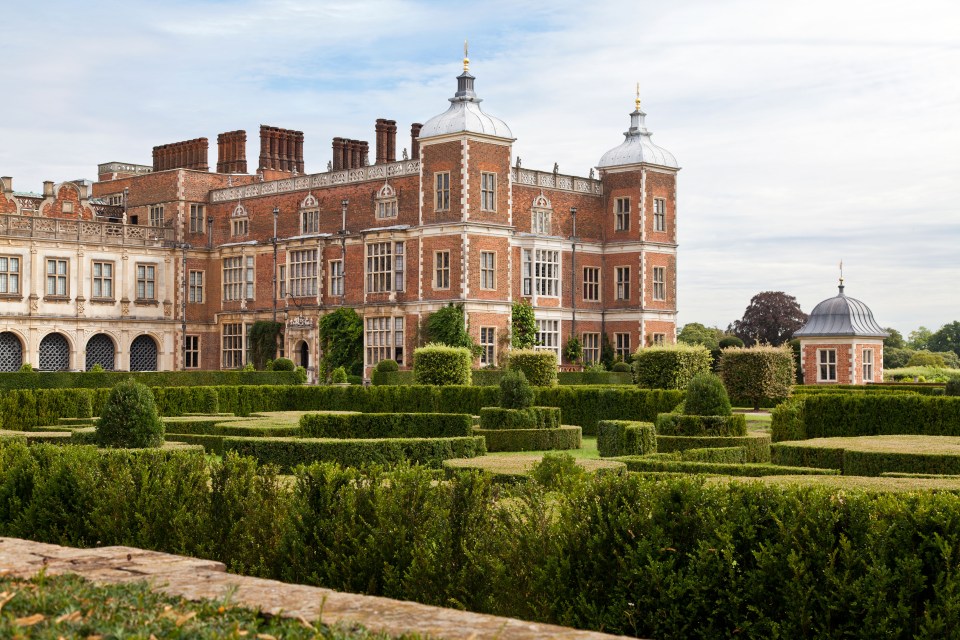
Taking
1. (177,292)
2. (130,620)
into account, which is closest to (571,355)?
(177,292)

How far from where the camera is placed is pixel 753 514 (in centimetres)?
709

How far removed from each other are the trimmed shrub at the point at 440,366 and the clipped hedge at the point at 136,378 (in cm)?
490

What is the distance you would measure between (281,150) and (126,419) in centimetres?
3634

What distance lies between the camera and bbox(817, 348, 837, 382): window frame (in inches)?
1721

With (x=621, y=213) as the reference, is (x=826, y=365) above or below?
below

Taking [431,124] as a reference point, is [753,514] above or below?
below

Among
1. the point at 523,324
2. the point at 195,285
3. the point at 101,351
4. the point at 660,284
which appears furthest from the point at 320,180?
the point at 660,284

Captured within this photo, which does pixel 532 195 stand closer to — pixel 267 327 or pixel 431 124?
pixel 431 124

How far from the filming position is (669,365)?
30016mm

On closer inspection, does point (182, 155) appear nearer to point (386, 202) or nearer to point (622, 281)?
point (386, 202)

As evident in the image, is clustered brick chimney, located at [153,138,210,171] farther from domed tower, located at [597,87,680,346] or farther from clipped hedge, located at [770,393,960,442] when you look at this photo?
clipped hedge, located at [770,393,960,442]

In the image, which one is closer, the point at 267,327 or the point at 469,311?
the point at 469,311

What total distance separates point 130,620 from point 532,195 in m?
39.4

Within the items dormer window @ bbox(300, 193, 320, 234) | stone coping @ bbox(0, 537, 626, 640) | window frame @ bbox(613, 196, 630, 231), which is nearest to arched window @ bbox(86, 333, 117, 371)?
dormer window @ bbox(300, 193, 320, 234)
